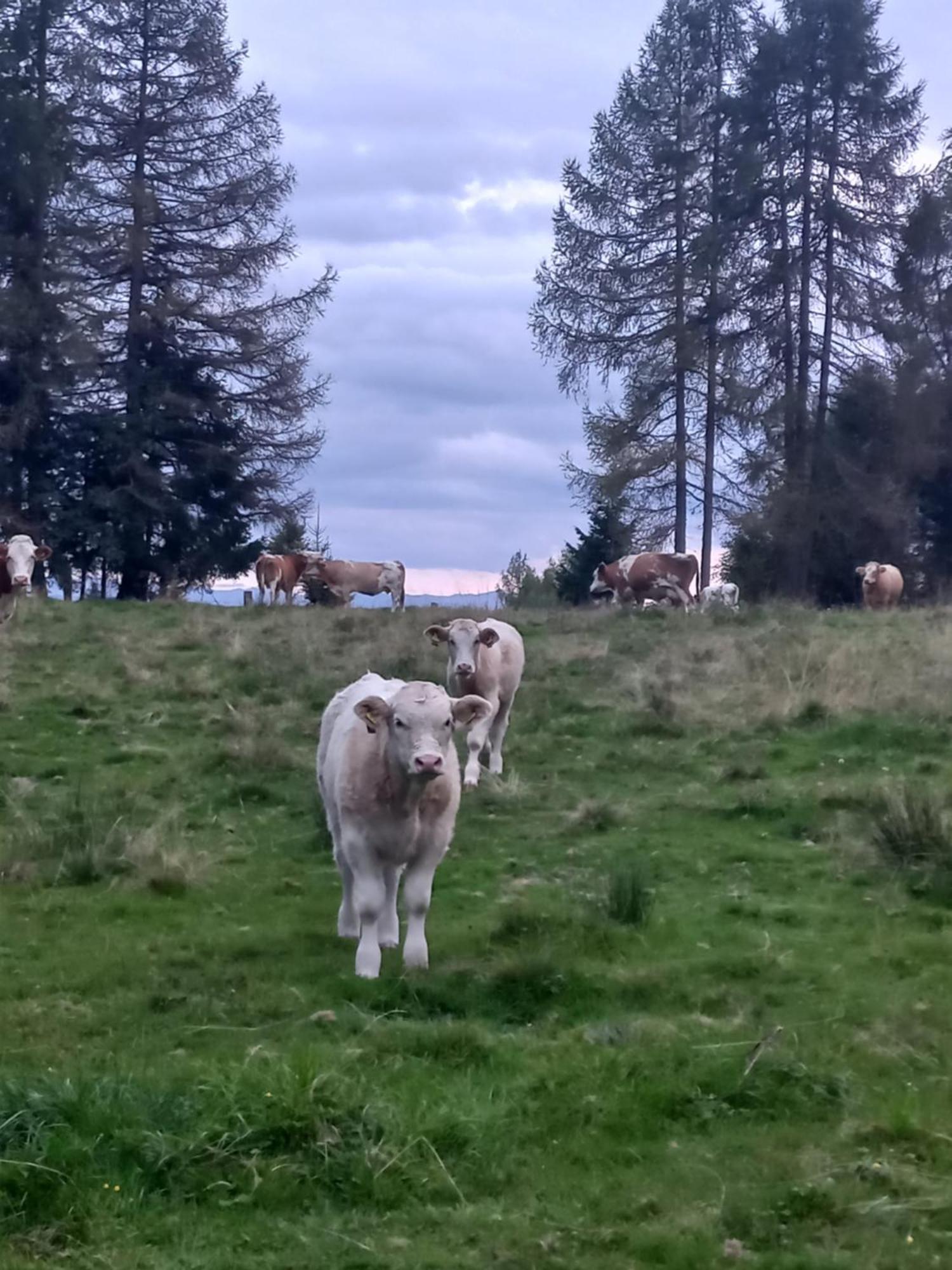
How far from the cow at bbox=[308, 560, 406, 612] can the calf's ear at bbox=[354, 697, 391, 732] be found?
28201mm

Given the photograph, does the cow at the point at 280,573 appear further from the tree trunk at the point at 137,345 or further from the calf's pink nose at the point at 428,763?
the calf's pink nose at the point at 428,763

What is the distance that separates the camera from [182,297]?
3662 centimetres

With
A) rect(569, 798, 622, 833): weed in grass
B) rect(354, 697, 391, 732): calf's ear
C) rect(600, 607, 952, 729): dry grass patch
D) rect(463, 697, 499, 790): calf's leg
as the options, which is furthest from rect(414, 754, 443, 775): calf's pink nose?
rect(600, 607, 952, 729): dry grass patch

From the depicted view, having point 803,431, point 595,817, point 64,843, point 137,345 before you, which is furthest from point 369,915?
point 803,431

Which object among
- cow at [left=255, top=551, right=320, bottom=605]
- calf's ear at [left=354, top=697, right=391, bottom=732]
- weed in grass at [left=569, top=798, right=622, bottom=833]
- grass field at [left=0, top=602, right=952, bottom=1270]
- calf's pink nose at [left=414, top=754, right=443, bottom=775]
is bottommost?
grass field at [left=0, top=602, right=952, bottom=1270]

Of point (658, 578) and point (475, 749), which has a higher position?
point (658, 578)

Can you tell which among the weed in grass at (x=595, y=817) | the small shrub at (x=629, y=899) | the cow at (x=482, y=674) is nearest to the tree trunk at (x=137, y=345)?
the cow at (x=482, y=674)

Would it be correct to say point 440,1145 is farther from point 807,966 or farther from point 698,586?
point 698,586

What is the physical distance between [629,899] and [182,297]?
3146 centimetres

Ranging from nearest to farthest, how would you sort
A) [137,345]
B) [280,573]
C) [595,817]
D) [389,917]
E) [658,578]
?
[389,917] < [595,817] < [658,578] < [280,573] < [137,345]

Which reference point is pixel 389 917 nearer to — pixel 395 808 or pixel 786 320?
pixel 395 808

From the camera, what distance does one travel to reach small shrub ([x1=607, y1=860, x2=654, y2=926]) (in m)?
7.93

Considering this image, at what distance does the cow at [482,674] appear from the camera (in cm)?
1214

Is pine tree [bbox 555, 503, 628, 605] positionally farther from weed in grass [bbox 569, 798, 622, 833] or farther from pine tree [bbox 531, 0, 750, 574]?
weed in grass [bbox 569, 798, 622, 833]
